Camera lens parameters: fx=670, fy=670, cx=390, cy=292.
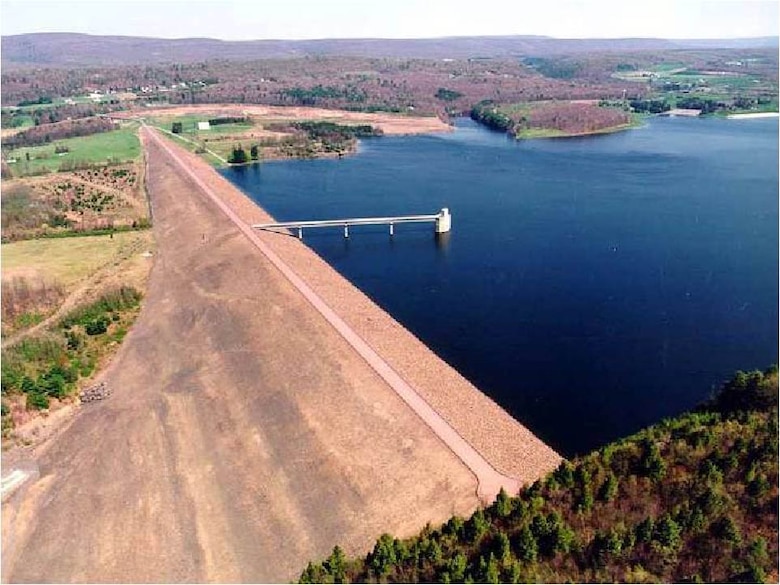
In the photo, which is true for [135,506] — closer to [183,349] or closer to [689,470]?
[183,349]

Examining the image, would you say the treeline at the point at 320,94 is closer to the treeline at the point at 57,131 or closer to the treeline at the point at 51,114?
the treeline at the point at 51,114

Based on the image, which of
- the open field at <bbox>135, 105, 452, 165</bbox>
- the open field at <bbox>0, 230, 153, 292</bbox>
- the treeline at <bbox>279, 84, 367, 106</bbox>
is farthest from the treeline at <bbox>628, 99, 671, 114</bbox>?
the open field at <bbox>0, 230, 153, 292</bbox>

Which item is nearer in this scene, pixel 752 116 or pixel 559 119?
pixel 559 119

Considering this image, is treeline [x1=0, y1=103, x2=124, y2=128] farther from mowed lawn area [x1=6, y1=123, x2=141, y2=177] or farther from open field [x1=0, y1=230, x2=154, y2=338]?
open field [x1=0, y1=230, x2=154, y2=338]

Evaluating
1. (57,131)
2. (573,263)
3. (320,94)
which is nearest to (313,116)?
(320,94)

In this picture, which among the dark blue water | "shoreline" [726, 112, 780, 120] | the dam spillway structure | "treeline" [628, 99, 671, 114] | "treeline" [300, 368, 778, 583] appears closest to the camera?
"treeline" [300, 368, 778, 583]

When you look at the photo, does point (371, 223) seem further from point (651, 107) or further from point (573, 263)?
point (651, 107)

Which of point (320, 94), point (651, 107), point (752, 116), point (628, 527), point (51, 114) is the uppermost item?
point (320, 94)

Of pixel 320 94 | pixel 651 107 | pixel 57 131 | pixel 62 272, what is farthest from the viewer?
pixel 320 94
